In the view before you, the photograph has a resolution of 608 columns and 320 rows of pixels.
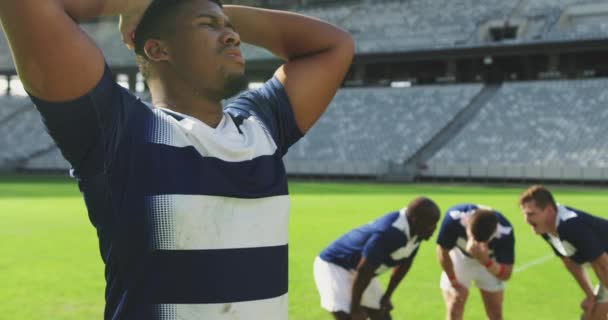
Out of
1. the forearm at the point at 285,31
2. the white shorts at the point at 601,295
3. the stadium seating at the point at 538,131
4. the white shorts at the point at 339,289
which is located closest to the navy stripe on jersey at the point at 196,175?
the forearm at the point at 285,31

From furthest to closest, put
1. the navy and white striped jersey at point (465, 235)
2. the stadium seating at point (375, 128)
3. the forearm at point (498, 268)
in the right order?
1. the stadium seating at point (375, 128)
2. the navy and white striped jersey at point (465, 235)
3. the forearm at point (498, 268)

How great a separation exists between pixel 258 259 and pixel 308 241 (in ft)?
39.2

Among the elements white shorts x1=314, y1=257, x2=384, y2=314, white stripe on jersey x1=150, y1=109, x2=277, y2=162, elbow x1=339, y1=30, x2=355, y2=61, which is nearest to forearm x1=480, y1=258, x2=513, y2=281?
white shorts x1=314, y1=257, x2=384, y2=314

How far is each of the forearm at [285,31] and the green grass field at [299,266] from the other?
558 cm

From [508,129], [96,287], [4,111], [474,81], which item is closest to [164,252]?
[96,287]

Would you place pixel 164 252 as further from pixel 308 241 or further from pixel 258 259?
pixel 308 241

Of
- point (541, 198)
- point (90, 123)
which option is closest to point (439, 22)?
point (541, 198)

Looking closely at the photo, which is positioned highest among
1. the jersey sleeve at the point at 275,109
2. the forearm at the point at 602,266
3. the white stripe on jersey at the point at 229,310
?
the jersey sleeve at the point at 275,109

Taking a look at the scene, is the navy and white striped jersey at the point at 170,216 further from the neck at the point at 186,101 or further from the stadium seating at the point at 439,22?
the stadium seating at the point at 439,22

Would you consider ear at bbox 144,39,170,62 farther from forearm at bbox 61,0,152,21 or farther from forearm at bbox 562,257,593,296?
forearm at bbox 562,257,593,296

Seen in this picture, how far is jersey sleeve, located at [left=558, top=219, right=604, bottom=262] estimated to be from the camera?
19.8ft

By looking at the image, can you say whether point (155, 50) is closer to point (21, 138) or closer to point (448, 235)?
point (448, 235)

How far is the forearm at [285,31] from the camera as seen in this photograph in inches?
99.2

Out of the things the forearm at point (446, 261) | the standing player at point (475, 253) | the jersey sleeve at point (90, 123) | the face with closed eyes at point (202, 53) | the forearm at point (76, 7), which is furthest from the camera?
the forearm at point (446, 261)
